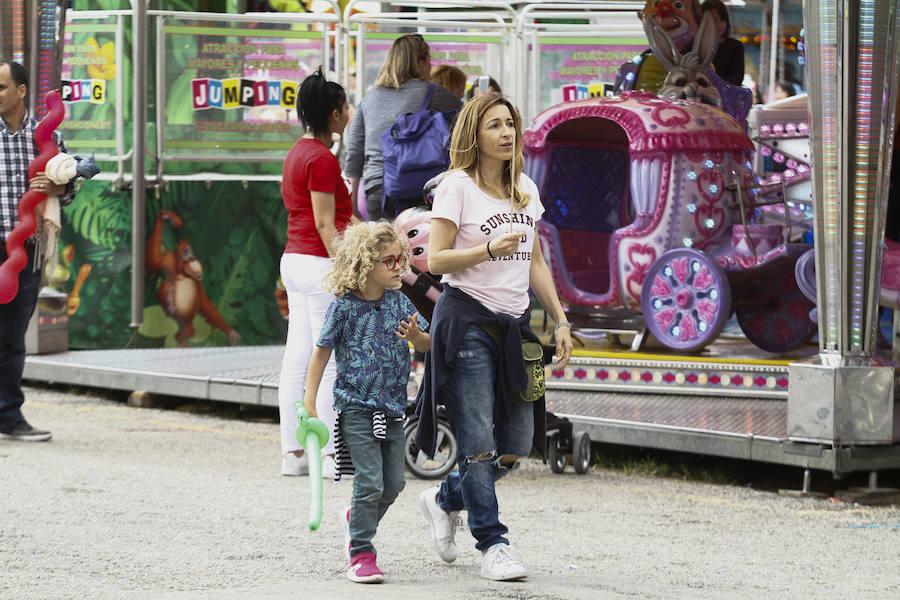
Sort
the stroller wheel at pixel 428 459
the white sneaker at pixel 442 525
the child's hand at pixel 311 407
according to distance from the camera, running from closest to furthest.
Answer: the child's hand at pixel 311 407 → the white sneaker at pixel 442 525 → the stroller wheel at pixel 428 459

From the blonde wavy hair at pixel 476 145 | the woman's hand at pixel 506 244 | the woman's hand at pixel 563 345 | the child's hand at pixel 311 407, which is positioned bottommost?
the child's hand at pixel 311 407

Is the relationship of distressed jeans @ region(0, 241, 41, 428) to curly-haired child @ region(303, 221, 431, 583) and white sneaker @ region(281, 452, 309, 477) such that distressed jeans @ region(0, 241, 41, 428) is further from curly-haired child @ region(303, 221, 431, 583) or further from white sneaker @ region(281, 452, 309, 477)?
curly-haired child @ region(303, 221, 431, 583)

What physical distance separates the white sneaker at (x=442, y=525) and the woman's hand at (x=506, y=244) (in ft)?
3.28

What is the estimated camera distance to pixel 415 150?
8258mm

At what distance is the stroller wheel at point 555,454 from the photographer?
7574mm

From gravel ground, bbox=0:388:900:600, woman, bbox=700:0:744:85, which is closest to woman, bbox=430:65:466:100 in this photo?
woman, bbox=700:0:744:85

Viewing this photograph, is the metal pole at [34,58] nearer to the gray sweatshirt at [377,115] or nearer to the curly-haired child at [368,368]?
the gray sweatshirt at [377,115]

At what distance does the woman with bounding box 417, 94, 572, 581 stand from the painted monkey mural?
6.10 meters

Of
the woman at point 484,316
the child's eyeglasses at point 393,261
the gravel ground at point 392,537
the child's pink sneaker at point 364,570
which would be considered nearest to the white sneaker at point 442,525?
the gravel ground at point 392,537

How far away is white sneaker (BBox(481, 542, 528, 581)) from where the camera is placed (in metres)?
5.17

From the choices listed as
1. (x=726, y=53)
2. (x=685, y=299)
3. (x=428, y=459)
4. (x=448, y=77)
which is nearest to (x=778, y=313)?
(x=685, y=299)

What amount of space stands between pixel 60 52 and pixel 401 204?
2152 millimetres

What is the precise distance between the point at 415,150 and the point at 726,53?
9.40ft

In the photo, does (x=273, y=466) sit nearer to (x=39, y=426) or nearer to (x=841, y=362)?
(x=39, y=426)
